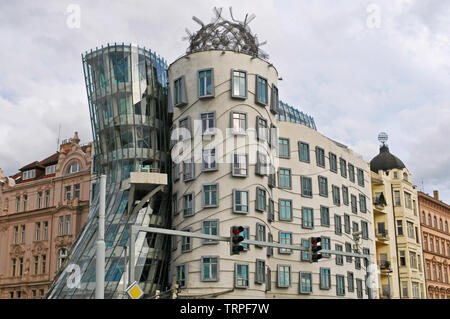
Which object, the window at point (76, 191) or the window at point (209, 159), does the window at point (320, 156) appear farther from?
the window at point (76, 191)

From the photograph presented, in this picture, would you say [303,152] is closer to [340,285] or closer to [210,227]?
[340,285]

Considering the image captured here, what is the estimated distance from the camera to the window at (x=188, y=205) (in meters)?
49.7

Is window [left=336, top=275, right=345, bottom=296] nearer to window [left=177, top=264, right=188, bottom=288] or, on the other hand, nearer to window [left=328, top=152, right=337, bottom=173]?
window [left=328, top=152, right=337, bottom=173]

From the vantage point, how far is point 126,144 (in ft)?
180

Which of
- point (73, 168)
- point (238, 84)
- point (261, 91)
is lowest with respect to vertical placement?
point (73, 168)

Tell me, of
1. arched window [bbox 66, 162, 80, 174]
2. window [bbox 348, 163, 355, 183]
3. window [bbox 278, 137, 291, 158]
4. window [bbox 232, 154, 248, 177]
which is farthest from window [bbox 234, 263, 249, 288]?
arched window [bbox 66, 162, 80, 174]

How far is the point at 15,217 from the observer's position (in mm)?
72562

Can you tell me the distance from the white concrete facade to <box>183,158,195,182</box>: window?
0.97ft

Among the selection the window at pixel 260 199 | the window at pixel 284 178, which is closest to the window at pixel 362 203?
the window at pixel 284 178

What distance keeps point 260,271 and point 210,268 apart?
4.09m

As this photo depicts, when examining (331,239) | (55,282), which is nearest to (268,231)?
(331,239)

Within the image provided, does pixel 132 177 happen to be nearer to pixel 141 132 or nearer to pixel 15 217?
pixel 141 132

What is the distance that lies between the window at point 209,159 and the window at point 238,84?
194 inches

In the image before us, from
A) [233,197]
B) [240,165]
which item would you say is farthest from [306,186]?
[233,197]
